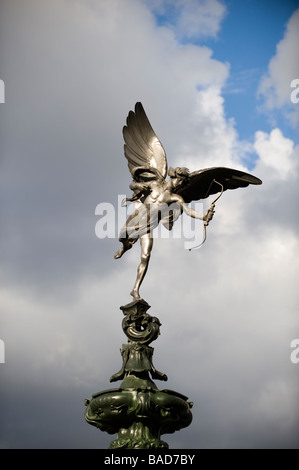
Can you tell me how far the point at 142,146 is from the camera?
2183cm

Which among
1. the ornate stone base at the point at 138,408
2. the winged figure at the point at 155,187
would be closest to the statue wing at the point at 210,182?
the winged figure at the point at 155,187

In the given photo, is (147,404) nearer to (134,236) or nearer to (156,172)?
(134,236)

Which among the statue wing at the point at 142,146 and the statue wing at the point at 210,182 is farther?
the statue wing at the point at 142,146

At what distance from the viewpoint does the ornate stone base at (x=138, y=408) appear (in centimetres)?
1828

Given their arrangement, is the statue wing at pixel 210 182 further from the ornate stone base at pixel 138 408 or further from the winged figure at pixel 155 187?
the ornate stone base at pixel 138 408

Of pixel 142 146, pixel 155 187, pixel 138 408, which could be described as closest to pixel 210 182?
pixel 155 187

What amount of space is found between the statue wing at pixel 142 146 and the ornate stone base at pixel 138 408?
497 cm

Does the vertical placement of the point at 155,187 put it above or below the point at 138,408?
above

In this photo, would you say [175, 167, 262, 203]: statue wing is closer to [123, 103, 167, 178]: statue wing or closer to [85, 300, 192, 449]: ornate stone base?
[123, 103, 167, 178]: statue wing

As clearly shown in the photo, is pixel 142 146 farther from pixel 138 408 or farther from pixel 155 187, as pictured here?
pixel 138 408

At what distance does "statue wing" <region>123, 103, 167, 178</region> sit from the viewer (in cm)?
2142

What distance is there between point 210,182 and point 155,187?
1494mm

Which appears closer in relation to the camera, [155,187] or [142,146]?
[155,187]
